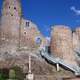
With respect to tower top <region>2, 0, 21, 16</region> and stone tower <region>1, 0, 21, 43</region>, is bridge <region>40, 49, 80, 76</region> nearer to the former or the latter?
stone tower <region>1, 0, 21, 43</region>

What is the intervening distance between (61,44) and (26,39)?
19.4 ft

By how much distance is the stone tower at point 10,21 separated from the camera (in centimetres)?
4672

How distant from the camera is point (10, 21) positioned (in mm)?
47000

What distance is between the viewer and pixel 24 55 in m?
44.3

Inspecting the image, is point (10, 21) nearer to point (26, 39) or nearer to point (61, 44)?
point (26, 39)

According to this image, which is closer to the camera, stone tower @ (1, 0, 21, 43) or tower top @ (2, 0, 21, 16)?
stone tower @ (1, 0, 21, 43)


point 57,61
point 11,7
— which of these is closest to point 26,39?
point 11,7

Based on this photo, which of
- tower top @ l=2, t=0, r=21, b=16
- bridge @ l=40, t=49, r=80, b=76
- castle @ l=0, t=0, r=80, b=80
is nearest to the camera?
bridge @ l=40, t=49, r=80, b=76

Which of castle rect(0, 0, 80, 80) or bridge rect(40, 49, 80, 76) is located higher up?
castle rect(0, 0, 80, 80)

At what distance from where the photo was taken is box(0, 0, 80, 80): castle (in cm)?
4594

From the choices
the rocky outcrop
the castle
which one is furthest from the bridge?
the rocky outcrop

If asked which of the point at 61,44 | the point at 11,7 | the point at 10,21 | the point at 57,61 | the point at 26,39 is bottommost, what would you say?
the point at 57,61

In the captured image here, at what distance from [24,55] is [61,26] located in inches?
304

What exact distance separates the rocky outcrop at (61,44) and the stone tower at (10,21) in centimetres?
608
